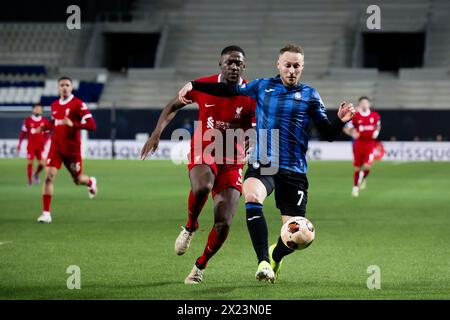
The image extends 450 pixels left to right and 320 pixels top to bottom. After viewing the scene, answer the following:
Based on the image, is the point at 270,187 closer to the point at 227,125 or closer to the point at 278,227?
the point at 227,125

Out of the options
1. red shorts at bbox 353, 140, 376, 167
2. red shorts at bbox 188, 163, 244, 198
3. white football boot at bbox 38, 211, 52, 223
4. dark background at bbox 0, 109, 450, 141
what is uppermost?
dark background at bbox 0, 109, 450, 141

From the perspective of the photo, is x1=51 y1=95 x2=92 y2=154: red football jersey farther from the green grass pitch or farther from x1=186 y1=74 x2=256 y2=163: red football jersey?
x1=186 y1=74 x2=256 y2=163: red football jersey

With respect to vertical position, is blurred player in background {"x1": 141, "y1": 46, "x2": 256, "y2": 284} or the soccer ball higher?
blurred player in background {"x1": 141, "y1": 46, "x2": 256, "y2": 284}

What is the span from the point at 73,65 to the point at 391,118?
17266 millimetres

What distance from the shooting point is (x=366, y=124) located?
24750mm

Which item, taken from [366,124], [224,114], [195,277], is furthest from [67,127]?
[366,124]

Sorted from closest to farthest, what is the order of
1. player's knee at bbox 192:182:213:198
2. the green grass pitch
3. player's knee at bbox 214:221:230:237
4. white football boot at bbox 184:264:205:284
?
the green grass pitch
white football boot at bbox 184:264:205:284
player's knee at bbox 214:221:230:237
player's knee at bbox 192:182:213:198

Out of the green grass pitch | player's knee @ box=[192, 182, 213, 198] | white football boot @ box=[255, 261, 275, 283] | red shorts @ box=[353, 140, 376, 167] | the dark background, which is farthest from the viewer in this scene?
the dark background

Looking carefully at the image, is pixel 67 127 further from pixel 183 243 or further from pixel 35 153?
pixel 35 153

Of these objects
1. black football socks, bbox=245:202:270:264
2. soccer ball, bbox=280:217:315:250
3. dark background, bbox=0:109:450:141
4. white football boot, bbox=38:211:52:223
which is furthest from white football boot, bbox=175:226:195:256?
dark background, bbox=0:109:450:141

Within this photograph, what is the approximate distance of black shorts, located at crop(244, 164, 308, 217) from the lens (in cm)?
954

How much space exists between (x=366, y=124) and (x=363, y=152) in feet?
3.28

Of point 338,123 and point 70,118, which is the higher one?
point 70,118

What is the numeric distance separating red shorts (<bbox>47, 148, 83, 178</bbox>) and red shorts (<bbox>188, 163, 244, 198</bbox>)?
21.6ft
